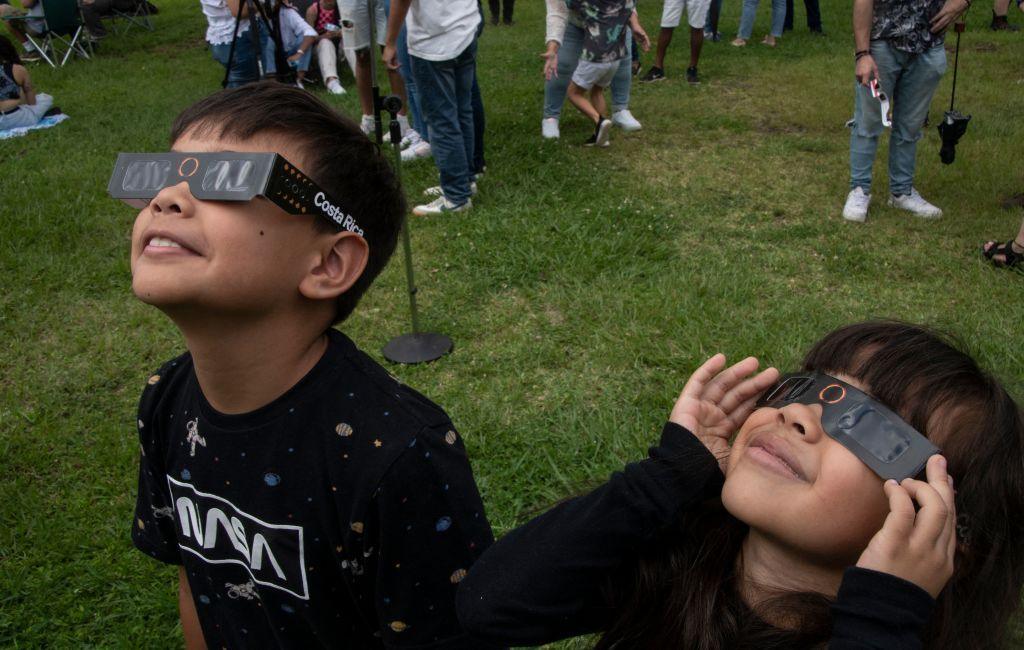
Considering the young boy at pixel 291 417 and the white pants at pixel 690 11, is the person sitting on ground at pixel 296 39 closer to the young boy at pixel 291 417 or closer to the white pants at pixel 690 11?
the white pants at pixel 690 11

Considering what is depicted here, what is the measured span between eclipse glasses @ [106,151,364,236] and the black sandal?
4.30 metres

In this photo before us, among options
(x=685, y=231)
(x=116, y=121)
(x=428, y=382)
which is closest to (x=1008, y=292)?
(x=685, y=231)

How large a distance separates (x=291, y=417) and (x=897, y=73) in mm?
4718

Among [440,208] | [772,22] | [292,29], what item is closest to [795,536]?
[440,208]

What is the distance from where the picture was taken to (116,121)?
320 inches

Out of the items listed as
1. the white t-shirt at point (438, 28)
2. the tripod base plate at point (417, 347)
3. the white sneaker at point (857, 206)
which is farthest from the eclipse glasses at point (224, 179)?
the white sneaker at point (857, 206)

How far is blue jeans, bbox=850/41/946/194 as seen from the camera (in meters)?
4.78

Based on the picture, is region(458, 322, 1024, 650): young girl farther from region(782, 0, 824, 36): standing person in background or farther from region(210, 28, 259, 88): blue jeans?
region(782, 0, 824, 36): standing person in background

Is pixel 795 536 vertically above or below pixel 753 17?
above

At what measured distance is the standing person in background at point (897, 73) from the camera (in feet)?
15.3

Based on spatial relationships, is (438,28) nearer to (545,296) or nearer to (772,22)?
(545,296)

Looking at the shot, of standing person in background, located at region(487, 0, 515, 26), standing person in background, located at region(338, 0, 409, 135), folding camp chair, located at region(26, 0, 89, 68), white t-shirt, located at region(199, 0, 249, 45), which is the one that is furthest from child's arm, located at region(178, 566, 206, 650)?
standing person in background, located at region(487, 0, 515, 26)

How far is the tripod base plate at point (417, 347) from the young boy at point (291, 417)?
229 cm

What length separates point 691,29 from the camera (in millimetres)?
8867
